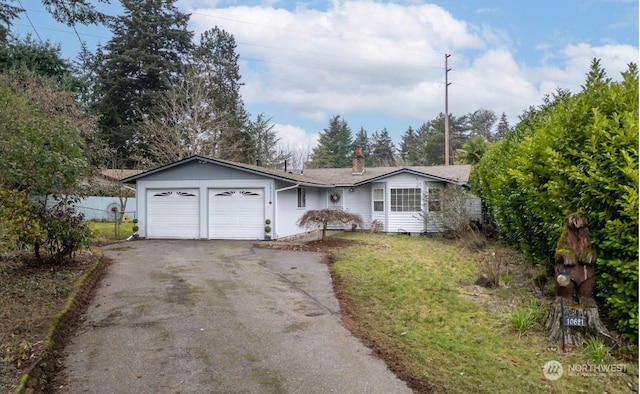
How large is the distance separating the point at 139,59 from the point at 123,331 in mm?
31172

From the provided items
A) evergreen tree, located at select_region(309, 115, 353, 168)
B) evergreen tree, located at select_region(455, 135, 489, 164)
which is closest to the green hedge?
evergreen tree, located at select_region(455, 135, 489, 164)

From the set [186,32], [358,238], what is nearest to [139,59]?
[186,32]

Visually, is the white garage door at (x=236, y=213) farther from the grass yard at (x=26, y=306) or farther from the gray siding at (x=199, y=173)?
the grass yard at (x=26, y=306)

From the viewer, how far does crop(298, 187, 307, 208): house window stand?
1811cm

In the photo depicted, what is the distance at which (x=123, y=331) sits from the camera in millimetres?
5457

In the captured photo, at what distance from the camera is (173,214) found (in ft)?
52.3

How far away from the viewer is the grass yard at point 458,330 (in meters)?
3.87

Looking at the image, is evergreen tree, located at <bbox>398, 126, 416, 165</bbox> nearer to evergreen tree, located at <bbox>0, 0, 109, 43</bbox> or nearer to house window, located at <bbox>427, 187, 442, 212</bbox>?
house window, located at <bbox>427, 187, 442, 212</bbox>

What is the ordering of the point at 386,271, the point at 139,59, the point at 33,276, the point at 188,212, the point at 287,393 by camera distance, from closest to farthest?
the point at 287,393 → the point at 33,276 → the point at 386,271 → the point at 188,212 → the point at 139,59

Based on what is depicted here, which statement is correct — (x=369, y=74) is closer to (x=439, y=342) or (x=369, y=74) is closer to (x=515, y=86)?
(x=515, y=86)

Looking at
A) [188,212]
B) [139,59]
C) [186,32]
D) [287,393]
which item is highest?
[186,32]

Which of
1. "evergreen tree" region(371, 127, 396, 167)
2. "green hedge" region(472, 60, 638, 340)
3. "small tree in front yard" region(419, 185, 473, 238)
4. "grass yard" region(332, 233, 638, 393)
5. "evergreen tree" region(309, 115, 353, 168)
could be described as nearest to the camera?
"grass yard" region(332, 233, 638, 393)

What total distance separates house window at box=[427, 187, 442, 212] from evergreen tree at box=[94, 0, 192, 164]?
22127mm

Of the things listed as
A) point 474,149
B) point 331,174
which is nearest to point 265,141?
point 331,174
